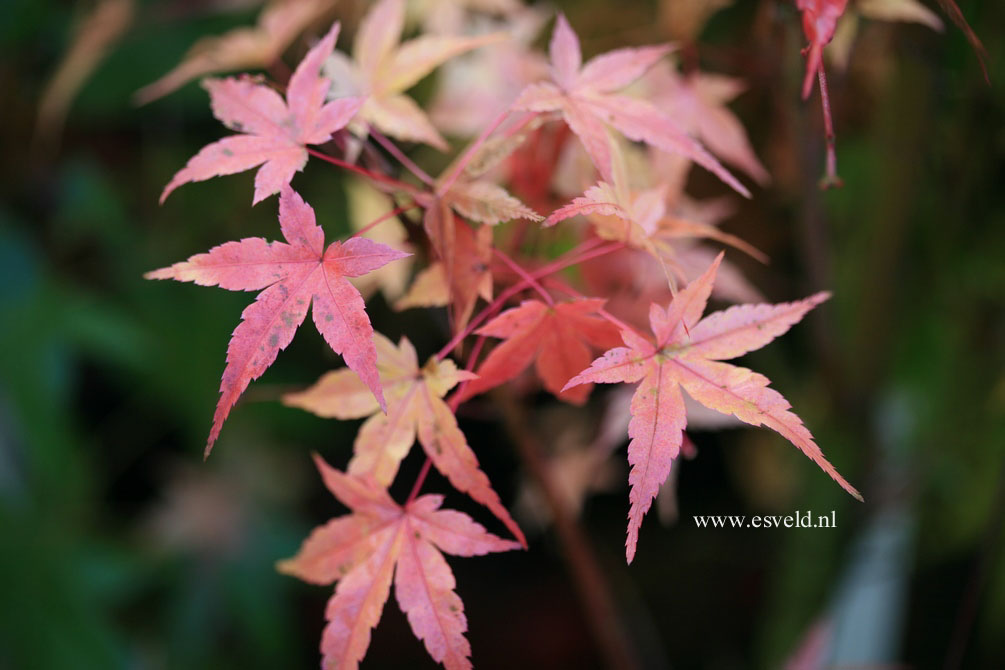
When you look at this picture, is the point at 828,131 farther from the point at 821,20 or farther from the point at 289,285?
the point at 289,285

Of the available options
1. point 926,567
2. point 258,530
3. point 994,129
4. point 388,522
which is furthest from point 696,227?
point 258,530

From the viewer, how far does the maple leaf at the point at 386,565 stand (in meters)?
0.31

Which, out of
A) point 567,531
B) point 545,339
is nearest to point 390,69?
point 545,339

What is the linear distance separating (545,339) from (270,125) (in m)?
0.16

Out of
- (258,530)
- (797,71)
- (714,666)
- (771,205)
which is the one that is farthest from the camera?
(258,530)

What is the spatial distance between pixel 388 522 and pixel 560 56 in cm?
24

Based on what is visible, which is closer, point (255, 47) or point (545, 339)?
point (545, 339)

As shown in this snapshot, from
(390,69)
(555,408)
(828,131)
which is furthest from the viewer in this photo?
(555,408)

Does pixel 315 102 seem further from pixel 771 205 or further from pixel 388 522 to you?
pixel 771 205

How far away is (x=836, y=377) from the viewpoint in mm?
616

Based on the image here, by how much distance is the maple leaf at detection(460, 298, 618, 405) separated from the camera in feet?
1.07

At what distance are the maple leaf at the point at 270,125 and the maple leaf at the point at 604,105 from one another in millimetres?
90

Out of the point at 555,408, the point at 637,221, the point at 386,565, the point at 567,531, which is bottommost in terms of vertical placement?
the point at 555,408

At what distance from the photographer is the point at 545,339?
34 cm
